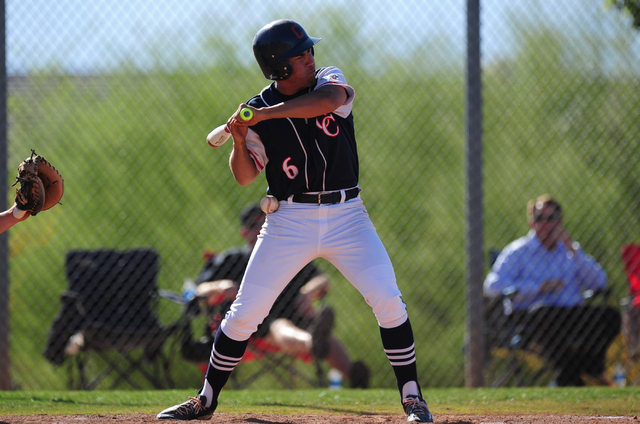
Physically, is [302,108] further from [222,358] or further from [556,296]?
[556,296]

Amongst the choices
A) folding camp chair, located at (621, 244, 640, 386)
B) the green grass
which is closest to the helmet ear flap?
the green grass

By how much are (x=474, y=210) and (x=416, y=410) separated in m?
1.93

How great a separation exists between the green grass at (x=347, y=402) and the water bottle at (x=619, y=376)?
1.54m

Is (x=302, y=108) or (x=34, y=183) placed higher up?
(x=34, y=183)

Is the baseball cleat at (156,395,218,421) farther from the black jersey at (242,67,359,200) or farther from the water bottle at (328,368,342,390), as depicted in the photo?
the water bottle at (328,368,342,390)

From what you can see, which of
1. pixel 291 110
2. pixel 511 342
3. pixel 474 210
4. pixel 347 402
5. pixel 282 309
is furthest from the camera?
pixel 282 309

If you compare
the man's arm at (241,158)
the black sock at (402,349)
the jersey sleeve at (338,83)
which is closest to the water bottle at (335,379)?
the black sock at (402,349)

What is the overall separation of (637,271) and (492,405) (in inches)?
108

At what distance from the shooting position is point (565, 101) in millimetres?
5836

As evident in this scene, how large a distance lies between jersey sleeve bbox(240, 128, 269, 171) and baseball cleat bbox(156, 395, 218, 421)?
99cm

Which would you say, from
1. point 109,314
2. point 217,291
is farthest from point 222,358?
point 109,314

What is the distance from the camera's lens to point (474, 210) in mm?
4297

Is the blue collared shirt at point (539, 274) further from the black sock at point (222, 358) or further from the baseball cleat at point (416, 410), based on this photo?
the black sock at point (222, 358)

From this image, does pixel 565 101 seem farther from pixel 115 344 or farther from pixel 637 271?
pixel 115 344
